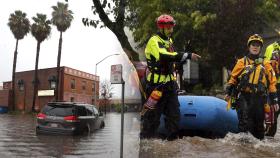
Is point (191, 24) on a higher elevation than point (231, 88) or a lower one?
higher

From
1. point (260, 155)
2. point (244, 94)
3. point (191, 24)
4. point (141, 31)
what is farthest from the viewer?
point (191, 24)

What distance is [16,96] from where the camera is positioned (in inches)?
3098

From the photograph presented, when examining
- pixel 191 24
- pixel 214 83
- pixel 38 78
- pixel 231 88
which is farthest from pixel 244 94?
pixel 38 78

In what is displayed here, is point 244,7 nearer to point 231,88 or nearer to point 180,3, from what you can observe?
point 180,3

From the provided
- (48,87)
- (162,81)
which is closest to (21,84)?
(48,87)

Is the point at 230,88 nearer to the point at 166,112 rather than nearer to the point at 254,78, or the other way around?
the point at 254,78

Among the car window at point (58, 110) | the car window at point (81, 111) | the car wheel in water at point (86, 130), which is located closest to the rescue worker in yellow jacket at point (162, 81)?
the car window at point (58, 110)

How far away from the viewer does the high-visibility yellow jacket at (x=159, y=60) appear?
6918mm

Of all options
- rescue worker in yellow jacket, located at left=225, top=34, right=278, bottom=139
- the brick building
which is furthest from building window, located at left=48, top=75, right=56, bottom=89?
rescue worker in yellow jacket, located at left=225, top=34, right=278, bottom=139

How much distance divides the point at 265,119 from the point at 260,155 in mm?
1774

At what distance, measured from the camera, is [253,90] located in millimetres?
7973

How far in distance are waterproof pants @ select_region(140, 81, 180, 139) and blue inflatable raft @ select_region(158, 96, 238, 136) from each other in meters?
0.55

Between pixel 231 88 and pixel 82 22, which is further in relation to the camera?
pixel 82 22

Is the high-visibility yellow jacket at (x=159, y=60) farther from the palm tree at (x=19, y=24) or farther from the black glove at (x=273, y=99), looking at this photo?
the palm tree at (x=19, y=24)
